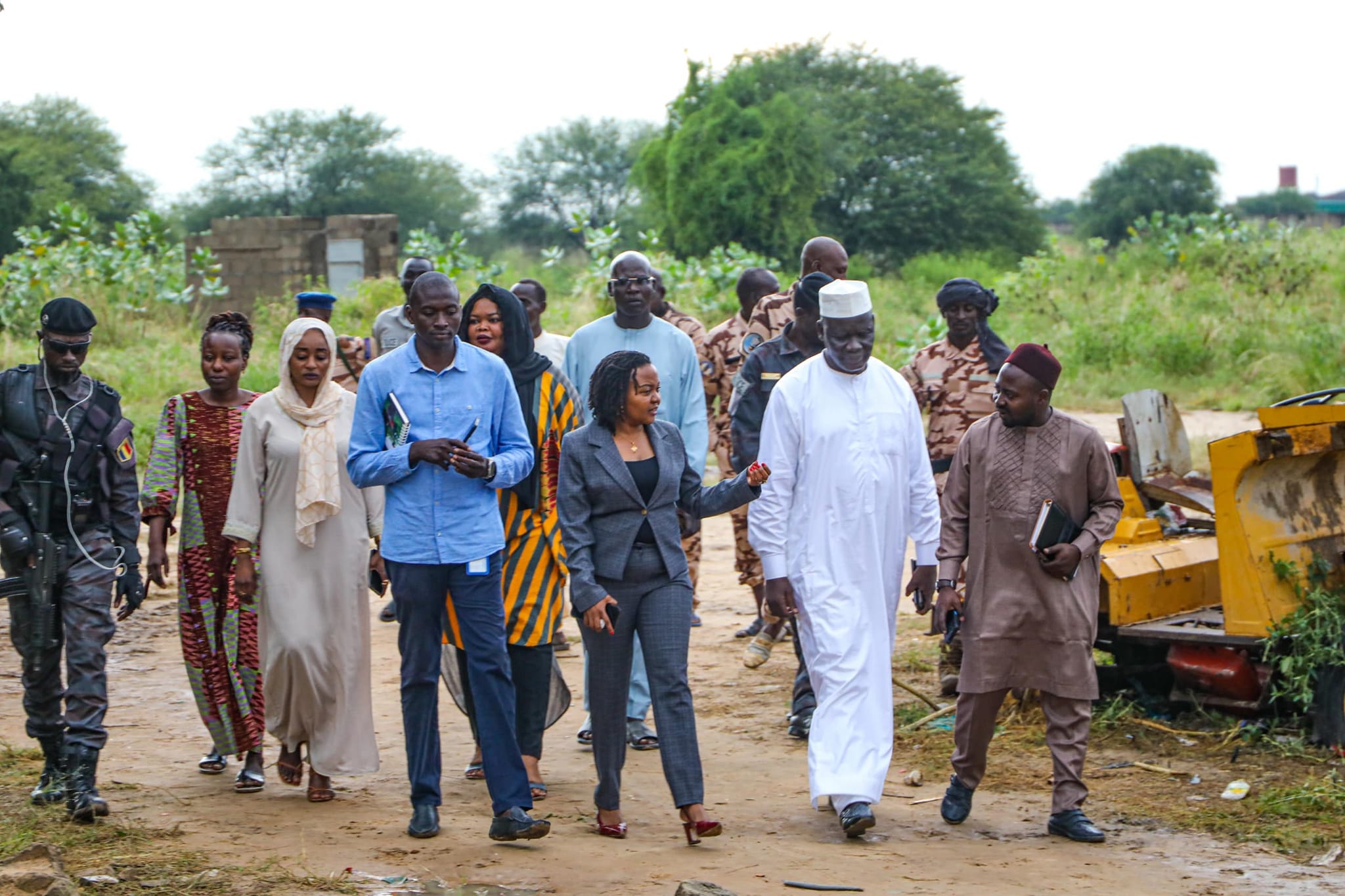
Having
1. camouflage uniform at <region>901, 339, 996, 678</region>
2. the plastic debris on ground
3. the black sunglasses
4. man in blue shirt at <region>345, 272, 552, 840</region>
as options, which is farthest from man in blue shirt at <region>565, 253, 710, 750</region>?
the plastic debris on ground

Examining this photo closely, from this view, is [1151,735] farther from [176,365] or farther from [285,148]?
[285,148]

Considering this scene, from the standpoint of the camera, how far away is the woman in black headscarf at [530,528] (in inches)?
229

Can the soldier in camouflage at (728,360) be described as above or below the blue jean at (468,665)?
above

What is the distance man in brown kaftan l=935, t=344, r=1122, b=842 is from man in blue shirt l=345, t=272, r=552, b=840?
1.61 metres

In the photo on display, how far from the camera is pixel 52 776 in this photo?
559cm

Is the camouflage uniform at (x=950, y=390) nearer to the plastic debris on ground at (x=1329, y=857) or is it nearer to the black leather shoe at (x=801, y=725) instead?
the black leather shoe at (x=801, y=725)

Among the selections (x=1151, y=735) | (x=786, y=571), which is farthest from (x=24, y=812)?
(x=1151, y=735)

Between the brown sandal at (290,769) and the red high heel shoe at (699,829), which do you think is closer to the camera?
the red high heel shoe at (699,829)

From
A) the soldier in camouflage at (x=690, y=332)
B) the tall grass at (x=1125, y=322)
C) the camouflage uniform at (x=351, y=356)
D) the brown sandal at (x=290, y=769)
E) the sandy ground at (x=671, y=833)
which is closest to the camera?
the sandy ground at (x=671, y=833)

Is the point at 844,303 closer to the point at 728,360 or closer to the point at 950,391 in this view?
the point at 950,391

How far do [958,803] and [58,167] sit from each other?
49.1 meters

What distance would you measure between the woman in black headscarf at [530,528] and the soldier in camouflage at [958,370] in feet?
7.60

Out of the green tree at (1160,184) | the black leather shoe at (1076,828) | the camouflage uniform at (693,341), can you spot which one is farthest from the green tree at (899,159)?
the black leather shoe at (1076,828)

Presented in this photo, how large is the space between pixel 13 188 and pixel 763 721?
39.7 meters
